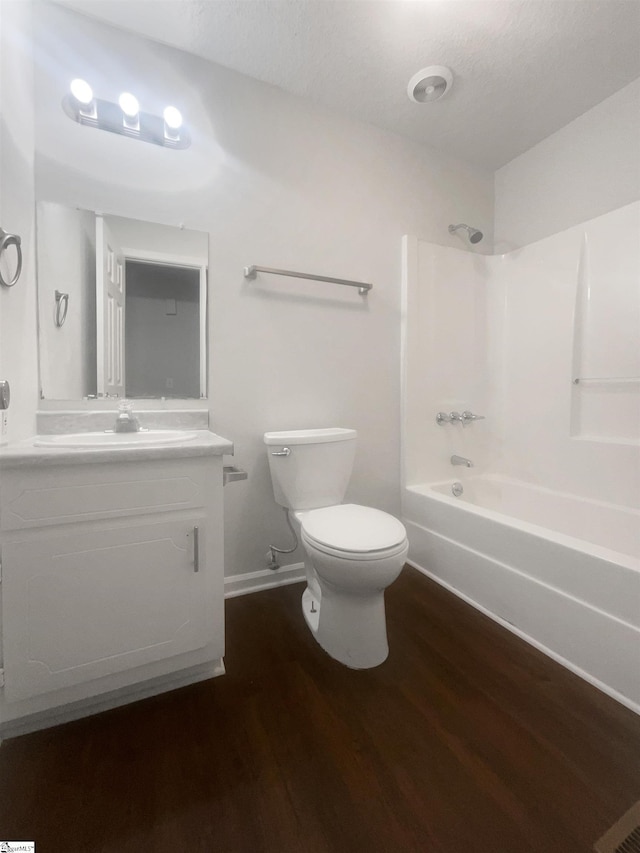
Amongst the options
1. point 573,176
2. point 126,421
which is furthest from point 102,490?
point 573,176

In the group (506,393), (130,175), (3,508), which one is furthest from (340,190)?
(3,508)

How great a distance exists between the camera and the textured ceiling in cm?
132

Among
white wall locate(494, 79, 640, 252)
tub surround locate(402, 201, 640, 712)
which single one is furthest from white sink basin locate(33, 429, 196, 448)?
white wall locate(494, 79, 640, 252)

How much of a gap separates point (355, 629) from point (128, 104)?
215cm

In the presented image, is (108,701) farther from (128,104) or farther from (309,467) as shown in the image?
(128,104)

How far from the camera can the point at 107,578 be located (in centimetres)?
100

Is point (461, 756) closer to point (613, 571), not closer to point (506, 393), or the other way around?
point (613, 571)

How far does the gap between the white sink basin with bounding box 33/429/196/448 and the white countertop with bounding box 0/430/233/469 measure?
1.5 inches

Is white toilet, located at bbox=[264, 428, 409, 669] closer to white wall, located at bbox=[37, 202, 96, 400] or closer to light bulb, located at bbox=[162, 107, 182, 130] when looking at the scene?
white wall, located at bbox=[37, 202, 96, 400]

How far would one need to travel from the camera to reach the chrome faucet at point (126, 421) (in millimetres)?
1322

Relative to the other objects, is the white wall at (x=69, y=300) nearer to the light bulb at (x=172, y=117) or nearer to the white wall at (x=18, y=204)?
the white wall at (x=18, y=204)

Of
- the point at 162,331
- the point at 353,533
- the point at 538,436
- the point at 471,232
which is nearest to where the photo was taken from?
the point at 353,533

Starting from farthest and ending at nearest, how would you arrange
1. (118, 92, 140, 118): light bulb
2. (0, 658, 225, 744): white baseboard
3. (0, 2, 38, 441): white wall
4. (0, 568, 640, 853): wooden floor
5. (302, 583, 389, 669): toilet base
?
(118, 92, 140, 118): light bulb → (302, 583, 389, 669): toilet base → (0, 2, 38, 441): white wall → (0, 658, 225, 744): white baseboard → (0, 568, 640, 853): wooden floor

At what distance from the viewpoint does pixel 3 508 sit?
2.90 ft
